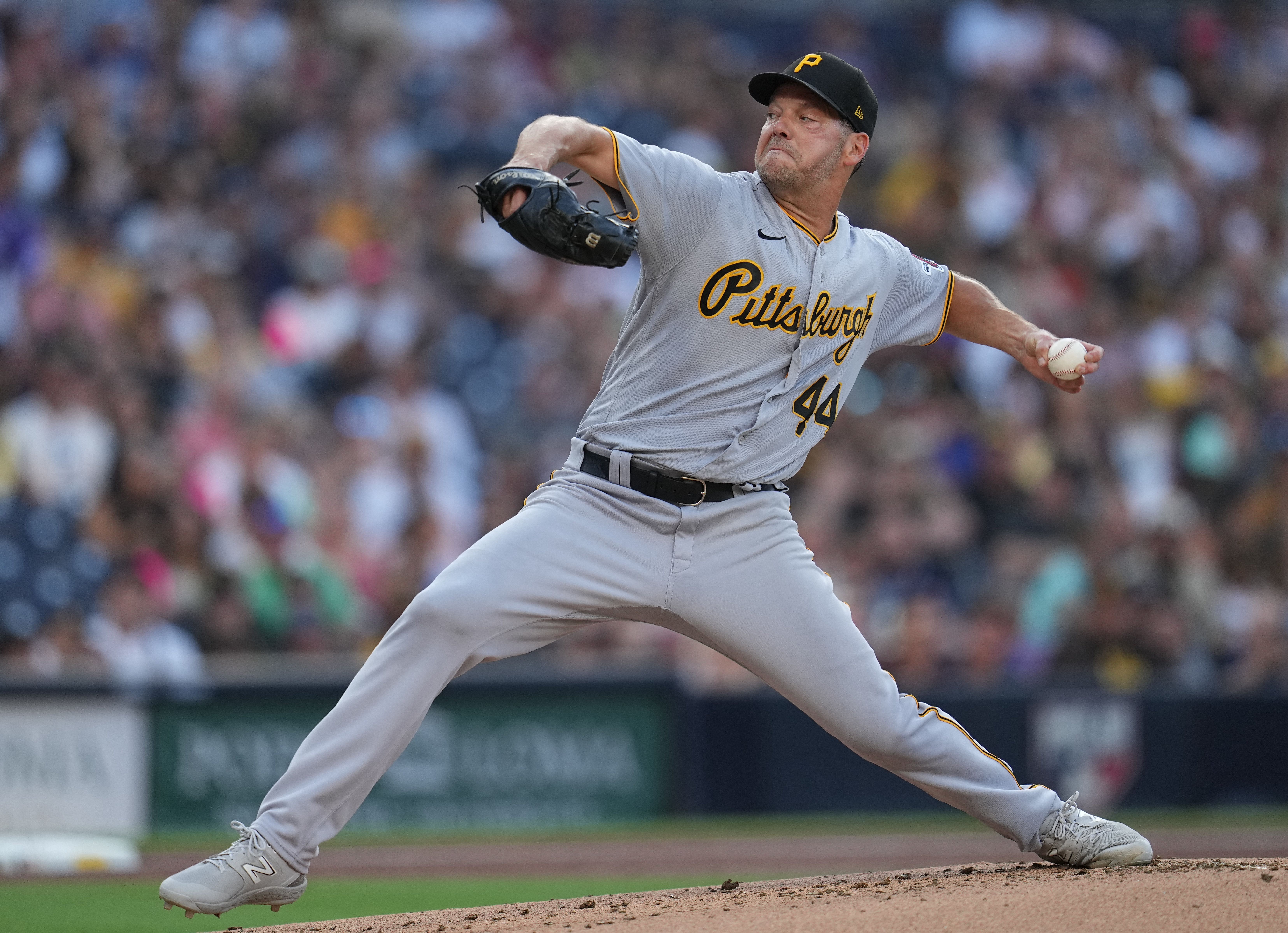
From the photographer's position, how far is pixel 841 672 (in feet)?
14.2

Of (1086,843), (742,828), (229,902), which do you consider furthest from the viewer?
(742,828)

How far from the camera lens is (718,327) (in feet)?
14.1

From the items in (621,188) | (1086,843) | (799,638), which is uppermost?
(621,188)

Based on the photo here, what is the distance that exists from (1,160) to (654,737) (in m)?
5.86

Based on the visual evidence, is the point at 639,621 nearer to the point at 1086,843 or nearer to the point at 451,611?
the point at 451,611

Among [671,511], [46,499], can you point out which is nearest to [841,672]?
Answer: [671,511]

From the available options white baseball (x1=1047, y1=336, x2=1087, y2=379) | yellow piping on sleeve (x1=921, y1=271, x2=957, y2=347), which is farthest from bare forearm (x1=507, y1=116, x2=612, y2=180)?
white baseball (x1=1047, y1=336, x2=1087, y2=379)

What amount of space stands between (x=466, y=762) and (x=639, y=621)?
5.41 meters

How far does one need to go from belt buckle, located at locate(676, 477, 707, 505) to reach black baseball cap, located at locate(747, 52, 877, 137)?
1.00m

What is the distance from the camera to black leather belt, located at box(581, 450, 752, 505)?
4293 millimetres

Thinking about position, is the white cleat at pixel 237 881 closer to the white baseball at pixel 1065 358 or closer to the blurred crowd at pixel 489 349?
the white baseball at pixel 1065 358

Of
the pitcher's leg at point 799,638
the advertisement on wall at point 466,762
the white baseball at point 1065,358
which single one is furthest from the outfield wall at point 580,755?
the white baseball at point 1065,358

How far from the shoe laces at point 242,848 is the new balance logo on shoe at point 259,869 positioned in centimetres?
2

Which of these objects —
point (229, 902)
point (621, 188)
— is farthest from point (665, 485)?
point (229, 902)
